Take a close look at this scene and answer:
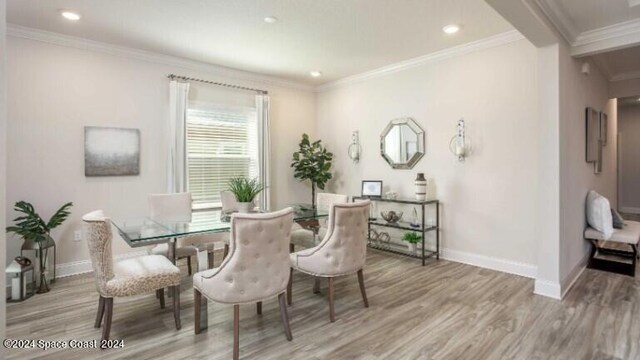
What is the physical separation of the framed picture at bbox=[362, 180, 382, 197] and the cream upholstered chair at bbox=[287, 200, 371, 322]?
6.76 ft

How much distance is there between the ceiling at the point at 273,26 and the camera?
3.04 metres

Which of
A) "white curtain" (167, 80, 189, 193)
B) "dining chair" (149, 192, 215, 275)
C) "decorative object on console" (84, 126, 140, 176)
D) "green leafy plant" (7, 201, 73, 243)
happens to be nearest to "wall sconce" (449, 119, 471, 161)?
Answer: "dining chair" (149, 192, 215, 275)

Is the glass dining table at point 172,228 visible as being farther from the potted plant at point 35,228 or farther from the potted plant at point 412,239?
the potted plant at point 412,239

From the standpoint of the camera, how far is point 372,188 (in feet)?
16.4

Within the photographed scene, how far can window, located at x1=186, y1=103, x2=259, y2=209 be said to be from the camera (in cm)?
469

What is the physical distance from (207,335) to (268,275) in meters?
0.72

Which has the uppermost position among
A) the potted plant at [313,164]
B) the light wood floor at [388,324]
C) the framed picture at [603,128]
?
the framed picture at [603,128]

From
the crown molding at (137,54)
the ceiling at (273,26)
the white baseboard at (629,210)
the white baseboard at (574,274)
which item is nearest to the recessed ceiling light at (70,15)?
the ceiling at (273,26)

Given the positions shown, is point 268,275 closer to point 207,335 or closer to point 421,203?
point 207,335

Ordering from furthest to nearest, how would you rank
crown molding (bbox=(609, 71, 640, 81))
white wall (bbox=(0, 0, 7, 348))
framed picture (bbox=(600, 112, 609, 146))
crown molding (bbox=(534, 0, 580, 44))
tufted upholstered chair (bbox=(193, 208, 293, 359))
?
crown molding (bbox=(609, 71, 640, 81)), framed picture (bbox=(600, 112, 609, 146)), crown molding (bbox=(534, 0, 580, 44)), tufted upholstered chair (bbox=(193, 208, 293, 359)), white wall (bbox=(0, 0, 7, 348))

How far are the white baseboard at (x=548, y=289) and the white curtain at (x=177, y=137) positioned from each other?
409cm

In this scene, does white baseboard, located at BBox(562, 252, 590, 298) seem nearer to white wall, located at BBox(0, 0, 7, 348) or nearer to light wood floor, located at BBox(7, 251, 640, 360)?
light wood floor, located at BBox(7, 251, 640, 360)

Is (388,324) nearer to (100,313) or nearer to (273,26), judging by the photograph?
(100,313)

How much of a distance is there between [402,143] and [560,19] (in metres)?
2.25
